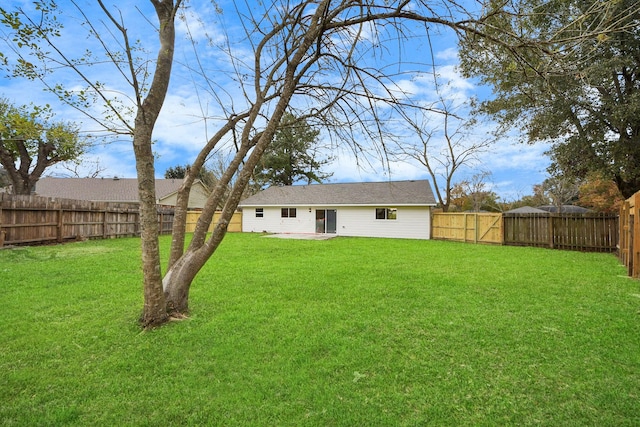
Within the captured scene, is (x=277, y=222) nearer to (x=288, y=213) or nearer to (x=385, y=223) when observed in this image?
(x=288, y=213)

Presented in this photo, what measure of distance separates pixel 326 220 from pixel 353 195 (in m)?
2.35

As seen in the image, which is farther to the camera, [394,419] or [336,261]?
[336,261]

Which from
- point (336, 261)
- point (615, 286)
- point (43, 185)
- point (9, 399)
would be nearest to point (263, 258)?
point (336, 261)

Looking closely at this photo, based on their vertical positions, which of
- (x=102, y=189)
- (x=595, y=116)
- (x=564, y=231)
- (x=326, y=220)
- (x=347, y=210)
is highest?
(x=595, y=116)

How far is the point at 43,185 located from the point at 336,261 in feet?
108

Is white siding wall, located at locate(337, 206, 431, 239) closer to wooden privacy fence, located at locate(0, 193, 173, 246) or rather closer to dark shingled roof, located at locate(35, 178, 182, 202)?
wooden privacy fence, located at locate(0, 193, 173, 246)

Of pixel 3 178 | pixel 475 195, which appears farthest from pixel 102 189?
pixel 475 195

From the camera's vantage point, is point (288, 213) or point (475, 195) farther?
point (475, 195)

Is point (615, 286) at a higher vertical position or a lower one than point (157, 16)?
lower

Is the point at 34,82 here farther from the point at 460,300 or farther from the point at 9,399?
the point at 460,300

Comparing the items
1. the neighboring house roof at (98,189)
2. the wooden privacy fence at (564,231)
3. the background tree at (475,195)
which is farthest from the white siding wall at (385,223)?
the neighboring house roof at (98,189)

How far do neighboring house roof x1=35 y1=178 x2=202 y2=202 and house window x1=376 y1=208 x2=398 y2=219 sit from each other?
17.6m

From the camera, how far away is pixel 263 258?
9.01 m

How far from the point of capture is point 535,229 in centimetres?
1357
